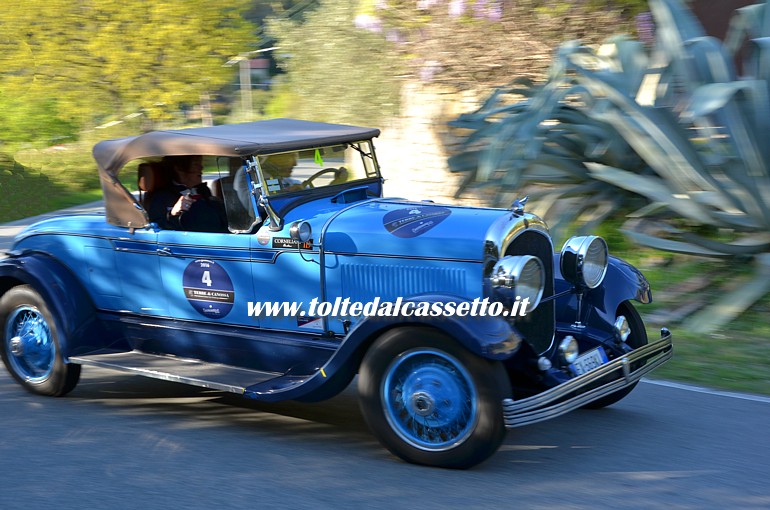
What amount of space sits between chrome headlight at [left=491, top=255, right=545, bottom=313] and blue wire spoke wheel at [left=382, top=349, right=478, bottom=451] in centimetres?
44

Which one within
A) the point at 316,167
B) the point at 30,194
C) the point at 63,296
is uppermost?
the point at 316,167

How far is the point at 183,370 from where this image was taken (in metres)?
5.31

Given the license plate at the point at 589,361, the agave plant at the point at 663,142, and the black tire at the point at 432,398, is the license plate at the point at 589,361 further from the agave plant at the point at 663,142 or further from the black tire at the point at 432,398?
the agave plant at the point at 663,142

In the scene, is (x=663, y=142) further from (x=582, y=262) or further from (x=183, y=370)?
(x=183, y=370)

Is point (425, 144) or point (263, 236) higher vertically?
point (263, 236)

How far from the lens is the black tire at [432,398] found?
431cm

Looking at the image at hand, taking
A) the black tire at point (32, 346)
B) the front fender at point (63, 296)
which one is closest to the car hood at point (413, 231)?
the front fender at point (63, 296)

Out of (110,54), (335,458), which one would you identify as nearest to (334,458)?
(335,458)

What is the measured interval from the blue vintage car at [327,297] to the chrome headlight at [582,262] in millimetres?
11

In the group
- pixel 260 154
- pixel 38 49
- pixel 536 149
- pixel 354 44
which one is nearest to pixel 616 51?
pixel 536 149

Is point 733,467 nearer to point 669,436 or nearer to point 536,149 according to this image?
point 669,436

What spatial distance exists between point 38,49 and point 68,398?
52.7 ft

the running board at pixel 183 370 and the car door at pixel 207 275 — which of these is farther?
the car door at pixel 207 275

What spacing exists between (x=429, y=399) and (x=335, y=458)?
25.3 inches
